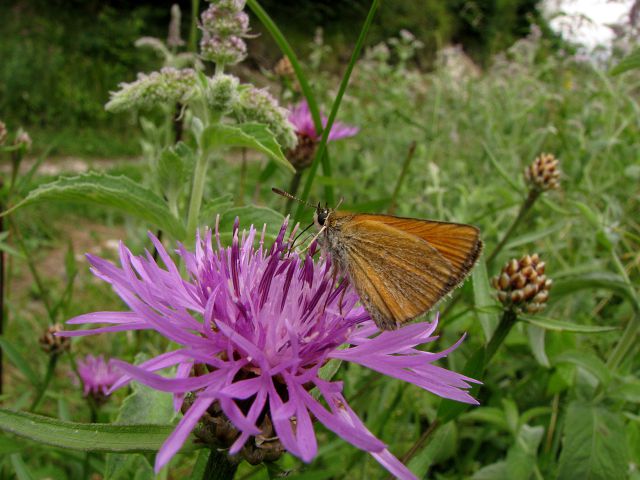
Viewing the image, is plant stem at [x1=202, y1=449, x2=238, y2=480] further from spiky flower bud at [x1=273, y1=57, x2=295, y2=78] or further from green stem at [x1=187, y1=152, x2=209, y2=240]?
spiky flower bud at [x1=273, y1=57, x2=295, y2=78]

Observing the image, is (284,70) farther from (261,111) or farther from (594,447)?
(594,447)

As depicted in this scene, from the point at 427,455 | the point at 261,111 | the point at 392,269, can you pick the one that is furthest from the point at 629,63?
the point at 427,455

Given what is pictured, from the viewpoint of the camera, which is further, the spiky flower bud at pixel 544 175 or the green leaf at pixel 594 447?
the spiky flower bud at pixel 544 175

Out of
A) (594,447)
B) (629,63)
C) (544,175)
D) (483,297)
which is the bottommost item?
(594,447)

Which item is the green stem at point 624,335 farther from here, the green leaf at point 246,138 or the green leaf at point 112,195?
the green leaf at point 112,195

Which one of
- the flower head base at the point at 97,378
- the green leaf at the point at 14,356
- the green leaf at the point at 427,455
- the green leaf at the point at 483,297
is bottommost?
the flower head base at the point at 97,378

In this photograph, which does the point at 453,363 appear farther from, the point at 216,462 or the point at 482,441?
the point at 216,462

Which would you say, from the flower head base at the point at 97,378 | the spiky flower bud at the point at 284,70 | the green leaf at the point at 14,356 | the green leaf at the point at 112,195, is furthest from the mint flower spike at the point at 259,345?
the spiky flower bud at the point at 284,70
